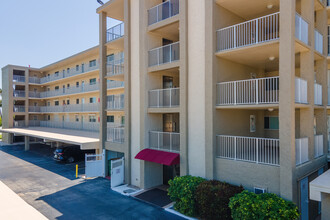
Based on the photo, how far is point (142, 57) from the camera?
1484 cm

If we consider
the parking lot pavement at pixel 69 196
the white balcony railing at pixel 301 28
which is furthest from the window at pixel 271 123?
the parking lot pavement at pixel 69 196

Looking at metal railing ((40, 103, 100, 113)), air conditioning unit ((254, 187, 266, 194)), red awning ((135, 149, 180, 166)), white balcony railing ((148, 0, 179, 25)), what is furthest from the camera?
metal railing ((40, 103, 100, 113))

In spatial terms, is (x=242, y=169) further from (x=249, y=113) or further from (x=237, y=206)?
(x=249, y=113)

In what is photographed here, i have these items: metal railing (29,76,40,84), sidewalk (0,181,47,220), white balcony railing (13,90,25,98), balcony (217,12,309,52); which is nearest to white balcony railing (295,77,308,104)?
balcony (217,12,309,52)

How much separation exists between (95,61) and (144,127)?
15751 millimetres

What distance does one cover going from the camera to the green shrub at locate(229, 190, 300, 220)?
7970 mm

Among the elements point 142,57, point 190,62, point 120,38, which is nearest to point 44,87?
point 120,38

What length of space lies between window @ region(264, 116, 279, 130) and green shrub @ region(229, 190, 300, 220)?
6858 mm

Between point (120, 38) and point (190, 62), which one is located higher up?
point (120, 38)

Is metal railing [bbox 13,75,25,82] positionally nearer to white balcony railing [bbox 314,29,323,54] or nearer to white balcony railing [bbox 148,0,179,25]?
white balcony railing [bbox 148,0,179,25]

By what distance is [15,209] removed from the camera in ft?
38.1

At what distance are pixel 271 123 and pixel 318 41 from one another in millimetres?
5476

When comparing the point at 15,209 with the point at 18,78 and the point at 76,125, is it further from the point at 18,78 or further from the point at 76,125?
the point at 18,78

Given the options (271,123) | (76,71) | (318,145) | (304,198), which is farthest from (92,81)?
(304,198)
